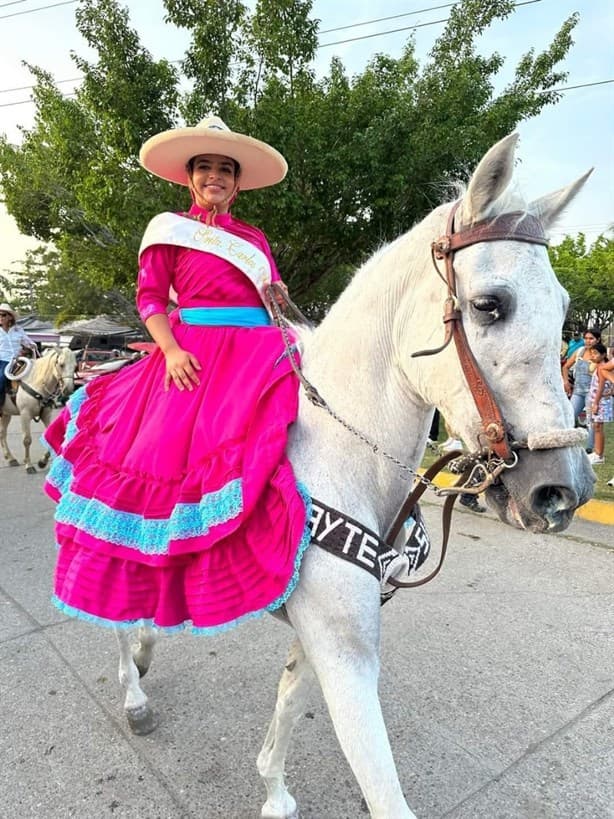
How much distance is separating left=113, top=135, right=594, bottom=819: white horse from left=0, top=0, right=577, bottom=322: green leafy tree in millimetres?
5945

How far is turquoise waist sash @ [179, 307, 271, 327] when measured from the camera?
180 cm

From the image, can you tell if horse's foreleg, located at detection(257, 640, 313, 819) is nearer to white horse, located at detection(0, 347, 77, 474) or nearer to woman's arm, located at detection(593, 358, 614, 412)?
woman's arm, located at detection(593, 358, 614, 412)

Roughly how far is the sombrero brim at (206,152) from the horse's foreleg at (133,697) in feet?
6.37

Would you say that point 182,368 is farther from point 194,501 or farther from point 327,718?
point 327,718

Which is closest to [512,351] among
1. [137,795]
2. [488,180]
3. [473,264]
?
[473,264]

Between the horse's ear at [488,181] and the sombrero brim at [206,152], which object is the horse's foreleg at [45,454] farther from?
the horse's ear at [488,181]

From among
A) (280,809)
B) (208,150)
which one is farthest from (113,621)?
(208,150)

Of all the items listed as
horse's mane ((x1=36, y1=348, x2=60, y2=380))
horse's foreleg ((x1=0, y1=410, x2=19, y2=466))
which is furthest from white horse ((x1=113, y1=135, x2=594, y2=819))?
horse's foreleg ((x1=0, y1=410, x2=19, y2=466))

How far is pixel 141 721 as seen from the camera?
90.1 inches

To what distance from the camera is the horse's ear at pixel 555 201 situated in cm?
138

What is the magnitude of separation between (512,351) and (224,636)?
99.0 inches

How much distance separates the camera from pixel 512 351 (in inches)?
46.8

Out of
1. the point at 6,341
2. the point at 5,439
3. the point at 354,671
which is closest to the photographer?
the point at 354,671

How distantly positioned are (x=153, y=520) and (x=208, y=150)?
1300 millimetres
